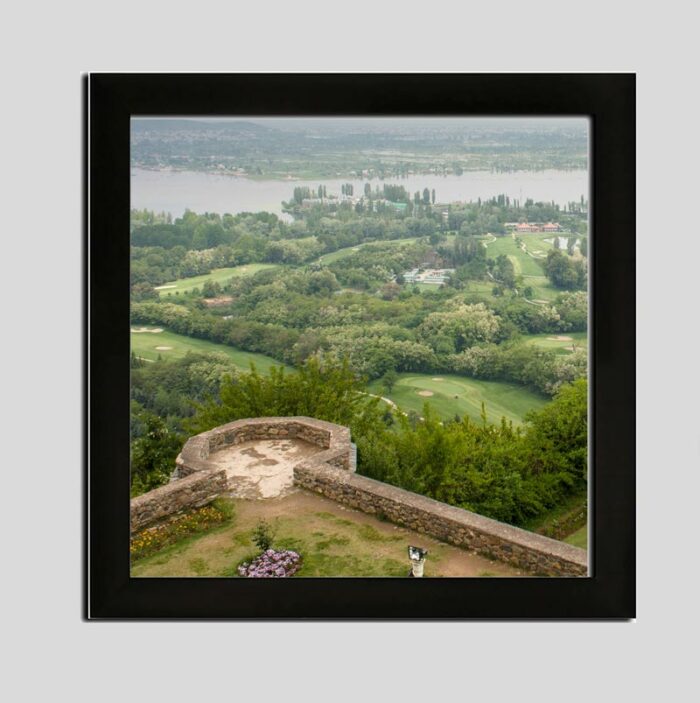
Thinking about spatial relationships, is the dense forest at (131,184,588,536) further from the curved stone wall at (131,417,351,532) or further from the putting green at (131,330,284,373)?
the curved stone wall at (131,417,351,532)

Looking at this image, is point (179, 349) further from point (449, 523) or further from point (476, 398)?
point (449, 523)

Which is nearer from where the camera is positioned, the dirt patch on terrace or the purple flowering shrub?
the purple flowering shrub

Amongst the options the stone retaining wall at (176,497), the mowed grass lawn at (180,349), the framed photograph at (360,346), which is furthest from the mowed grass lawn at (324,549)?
the mowed grass lawn at (180,349)

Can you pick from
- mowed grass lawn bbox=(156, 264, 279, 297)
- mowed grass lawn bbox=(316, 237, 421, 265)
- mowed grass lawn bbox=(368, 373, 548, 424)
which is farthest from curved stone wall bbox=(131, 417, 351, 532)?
mowed grass lawn bbox=(368, 373, 548, 424)

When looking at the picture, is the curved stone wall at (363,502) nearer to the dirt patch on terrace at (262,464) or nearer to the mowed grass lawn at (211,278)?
the dirt patch on terrace at (262,464)

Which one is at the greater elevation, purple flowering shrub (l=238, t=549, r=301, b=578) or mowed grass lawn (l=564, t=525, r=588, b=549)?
purple flowering shrub (l=238, t=549, r=301, b=578)
